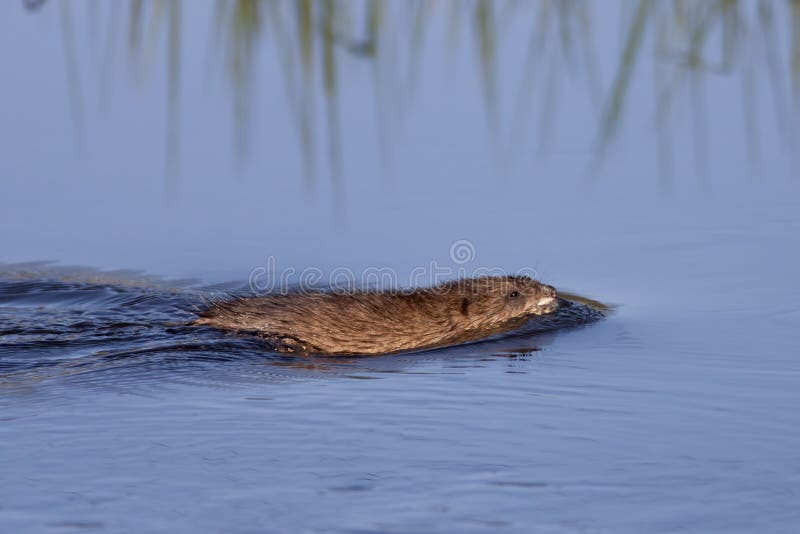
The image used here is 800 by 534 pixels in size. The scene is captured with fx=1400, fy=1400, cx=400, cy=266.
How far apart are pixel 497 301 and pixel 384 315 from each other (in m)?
0.71

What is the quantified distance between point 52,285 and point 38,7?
3405 millimetres

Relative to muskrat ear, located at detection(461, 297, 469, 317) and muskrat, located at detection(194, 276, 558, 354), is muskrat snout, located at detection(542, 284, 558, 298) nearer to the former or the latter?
muskrat, located at detection(194, 276, 558, 354)

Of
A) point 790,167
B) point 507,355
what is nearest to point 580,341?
point 507,355

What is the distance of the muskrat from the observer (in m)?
7.36

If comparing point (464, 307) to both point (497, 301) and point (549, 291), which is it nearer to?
point (497, 301)

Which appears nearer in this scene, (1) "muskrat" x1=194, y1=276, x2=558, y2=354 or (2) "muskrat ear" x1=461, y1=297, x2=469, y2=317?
(1) "muskrat" x1=194, y1=276, x2=558, y2=354

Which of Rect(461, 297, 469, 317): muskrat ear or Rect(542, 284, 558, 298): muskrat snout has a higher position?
Rect(542, 284, 558, 298): muskrat snout

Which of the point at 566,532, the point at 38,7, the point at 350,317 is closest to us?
the point at 566,532

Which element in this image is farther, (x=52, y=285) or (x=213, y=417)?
(x=52, y=285)

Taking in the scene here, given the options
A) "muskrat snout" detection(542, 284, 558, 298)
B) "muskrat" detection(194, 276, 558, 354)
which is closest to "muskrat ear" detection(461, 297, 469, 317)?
"muskrat" detection(194, 276, 558, 354)

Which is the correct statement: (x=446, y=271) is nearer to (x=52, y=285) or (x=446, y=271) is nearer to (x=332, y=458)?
(x=52, y=285)

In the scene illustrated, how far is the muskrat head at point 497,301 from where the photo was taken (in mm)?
7629

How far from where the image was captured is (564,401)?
18.8 feet

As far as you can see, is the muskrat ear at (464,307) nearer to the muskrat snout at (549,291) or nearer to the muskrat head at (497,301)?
the muskrat head at (497,301)
